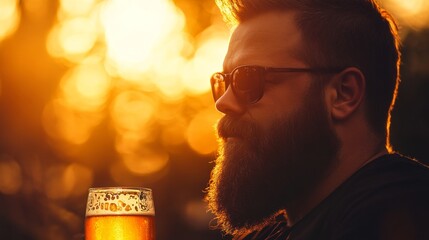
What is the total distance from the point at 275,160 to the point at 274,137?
0.11 metres

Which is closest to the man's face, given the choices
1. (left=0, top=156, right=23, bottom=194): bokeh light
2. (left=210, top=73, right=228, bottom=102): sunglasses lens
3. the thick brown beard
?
the thick brown beard

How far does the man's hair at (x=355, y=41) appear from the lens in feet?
11.9

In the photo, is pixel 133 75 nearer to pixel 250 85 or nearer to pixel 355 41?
pixel 250 85

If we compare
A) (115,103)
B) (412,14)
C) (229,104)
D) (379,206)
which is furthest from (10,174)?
(379,206)

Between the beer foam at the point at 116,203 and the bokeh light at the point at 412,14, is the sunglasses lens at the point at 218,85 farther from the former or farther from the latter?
the bokeh light at the point at 412,14

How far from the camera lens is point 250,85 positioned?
12.3ft

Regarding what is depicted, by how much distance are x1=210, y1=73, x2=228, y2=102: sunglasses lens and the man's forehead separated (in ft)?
0.50

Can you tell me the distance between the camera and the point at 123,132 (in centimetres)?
3538

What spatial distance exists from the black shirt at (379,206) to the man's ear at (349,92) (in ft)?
1.44

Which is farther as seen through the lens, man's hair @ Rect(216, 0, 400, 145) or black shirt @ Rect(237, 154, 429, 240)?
man's hair @ Rect(216, 0, 400, 145)

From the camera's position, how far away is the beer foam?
141 inches

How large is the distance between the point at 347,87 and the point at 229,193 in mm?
745

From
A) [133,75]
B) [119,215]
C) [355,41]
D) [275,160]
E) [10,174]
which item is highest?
[133,75]

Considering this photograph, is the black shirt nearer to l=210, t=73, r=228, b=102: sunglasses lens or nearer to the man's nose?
the man's nose
